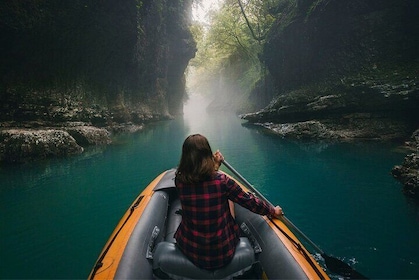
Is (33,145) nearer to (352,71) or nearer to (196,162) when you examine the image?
(196,162)

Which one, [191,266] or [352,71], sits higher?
[352,71]

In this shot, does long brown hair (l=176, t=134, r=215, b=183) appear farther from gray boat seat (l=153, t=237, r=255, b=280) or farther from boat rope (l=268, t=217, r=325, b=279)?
boat rope (l=268, t=217, r=325, b=279)

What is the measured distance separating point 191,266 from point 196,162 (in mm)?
895

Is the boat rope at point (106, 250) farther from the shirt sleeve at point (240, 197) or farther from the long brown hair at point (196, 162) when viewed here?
the shirt sleeve at point (240, 197)

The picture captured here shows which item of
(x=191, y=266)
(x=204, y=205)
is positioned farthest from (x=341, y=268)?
(x=204, y=205)

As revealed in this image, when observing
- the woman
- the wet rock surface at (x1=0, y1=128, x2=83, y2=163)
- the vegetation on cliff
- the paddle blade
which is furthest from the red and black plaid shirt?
the vegetation on cliff

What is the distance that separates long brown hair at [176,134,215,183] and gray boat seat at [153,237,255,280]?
2.27ft

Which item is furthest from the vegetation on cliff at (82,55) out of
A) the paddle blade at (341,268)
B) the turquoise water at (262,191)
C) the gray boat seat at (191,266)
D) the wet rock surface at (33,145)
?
the paddle blade at (341,268)

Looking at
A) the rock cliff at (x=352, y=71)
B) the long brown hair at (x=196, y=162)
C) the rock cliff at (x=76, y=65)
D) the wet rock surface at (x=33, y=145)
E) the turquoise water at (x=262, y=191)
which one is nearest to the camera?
the long brown hair at (x=196, y=162)

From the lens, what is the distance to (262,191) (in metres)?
6.91

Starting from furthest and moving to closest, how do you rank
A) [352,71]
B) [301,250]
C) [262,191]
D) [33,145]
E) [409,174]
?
[352,71] < [33,145] < [262,191] < [409,174] < [301,250]

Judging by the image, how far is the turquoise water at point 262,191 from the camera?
4.12 m

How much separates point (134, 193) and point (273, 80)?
59.4ft

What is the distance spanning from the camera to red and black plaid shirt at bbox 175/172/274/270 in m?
2.22
